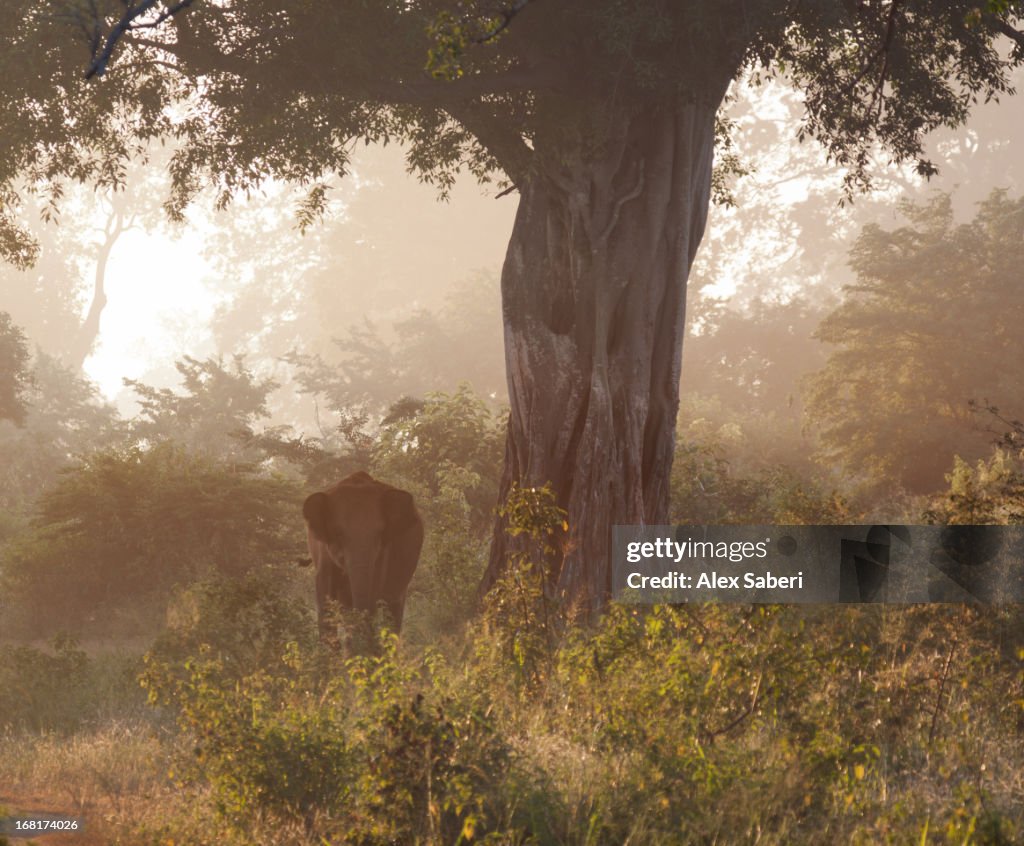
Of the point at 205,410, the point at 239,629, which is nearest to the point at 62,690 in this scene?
the point at 239,629

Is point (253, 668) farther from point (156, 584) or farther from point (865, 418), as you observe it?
point (865, 418)

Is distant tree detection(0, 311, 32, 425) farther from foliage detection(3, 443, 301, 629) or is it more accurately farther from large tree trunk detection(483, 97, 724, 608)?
large tree trunk detection(483, 97, 724, 608)

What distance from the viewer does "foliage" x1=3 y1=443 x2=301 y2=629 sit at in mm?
18500

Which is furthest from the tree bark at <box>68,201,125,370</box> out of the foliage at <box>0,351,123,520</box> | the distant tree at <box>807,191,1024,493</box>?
the distant tree at <box>807,191,1024,493</box>

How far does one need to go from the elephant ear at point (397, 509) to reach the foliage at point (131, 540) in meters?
6.77

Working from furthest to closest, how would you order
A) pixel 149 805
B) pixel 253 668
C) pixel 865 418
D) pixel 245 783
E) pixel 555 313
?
1. pixel 865 418
2. pixel 555 313
3. pixel 253 668
4. pixel 149 805
5. pixel 245 783

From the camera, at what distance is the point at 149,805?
23.1 feet

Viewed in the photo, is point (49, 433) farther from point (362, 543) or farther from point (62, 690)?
point (362, 543)

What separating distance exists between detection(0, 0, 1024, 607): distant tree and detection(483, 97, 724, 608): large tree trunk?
25 mm

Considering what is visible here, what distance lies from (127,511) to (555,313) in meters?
9.08

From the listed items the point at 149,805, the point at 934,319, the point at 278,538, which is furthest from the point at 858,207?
the point at 149,805

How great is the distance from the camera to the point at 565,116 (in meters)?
13.2

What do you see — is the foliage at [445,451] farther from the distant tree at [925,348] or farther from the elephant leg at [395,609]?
the distant tree at [925,348]

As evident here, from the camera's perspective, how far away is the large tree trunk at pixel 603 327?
13016 millimetres
